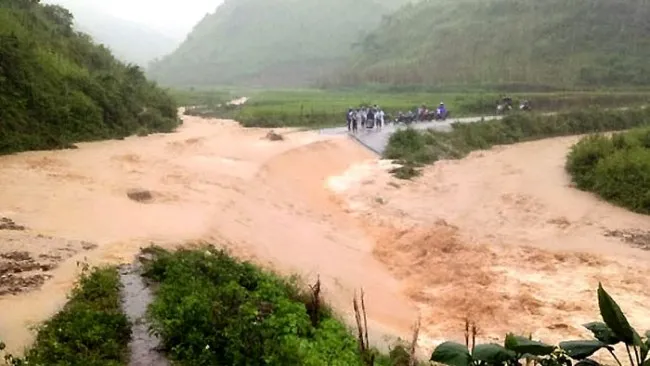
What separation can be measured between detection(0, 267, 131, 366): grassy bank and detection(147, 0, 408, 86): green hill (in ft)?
214

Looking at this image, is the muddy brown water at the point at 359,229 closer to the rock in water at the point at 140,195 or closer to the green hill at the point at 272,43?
the rock in water at the point at 140,195

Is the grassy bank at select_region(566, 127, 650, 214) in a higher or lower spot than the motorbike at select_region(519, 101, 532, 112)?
lower

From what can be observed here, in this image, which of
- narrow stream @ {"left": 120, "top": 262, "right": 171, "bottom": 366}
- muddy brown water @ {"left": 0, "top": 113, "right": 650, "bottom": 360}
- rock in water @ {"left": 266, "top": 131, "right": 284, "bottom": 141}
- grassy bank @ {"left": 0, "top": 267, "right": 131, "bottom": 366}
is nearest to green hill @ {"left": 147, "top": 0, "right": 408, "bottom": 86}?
rock in water @ {"left": 266, "top": 131, "right": 284, "bottom": 141}

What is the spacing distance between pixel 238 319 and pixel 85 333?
57.3 inches

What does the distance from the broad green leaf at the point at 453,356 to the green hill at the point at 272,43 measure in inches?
2720

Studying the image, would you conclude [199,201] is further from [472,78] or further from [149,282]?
[472,78]

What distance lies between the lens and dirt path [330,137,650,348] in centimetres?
1023

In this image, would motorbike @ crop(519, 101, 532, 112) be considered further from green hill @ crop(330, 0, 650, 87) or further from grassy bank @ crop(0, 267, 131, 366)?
grassy bank @ crop(0, 267, 131, 366)

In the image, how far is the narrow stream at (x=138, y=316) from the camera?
6.09 m

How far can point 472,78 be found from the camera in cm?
4875

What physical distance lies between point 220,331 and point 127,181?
33.9 feet

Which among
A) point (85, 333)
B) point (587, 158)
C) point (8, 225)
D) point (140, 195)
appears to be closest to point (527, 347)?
point (85, 333)

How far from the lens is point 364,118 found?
1156 inches

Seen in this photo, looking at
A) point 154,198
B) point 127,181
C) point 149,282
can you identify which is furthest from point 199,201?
point 149,282
